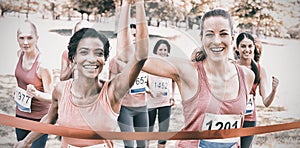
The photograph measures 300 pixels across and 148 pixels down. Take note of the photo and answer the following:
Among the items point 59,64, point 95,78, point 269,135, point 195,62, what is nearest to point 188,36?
point 195,62

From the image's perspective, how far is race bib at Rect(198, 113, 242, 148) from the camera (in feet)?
7.25

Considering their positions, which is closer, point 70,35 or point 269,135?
point 70,35

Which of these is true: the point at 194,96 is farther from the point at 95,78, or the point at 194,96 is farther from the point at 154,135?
the point at 95,78

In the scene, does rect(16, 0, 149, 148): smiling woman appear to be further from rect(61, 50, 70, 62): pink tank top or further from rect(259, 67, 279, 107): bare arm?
rect(259, 67, 279, 107): bare arm

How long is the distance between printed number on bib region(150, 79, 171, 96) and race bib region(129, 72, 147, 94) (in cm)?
5

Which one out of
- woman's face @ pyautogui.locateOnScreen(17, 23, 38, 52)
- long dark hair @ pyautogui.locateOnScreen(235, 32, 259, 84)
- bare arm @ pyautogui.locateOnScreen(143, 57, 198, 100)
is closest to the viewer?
woman's face @ pyautogui.locateOnScreen(17, 23, 38, 52)

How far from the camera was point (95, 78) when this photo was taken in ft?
6.57

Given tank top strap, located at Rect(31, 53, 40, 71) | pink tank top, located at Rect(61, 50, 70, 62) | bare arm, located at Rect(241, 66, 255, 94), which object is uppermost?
pink tank top, located at Rect(61, 50, 70, 62)

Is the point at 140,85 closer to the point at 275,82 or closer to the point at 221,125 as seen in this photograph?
the point at 221,125

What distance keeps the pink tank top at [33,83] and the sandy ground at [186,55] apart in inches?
1.1

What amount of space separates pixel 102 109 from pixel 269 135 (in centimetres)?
104

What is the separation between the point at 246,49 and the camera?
2334 millimetres

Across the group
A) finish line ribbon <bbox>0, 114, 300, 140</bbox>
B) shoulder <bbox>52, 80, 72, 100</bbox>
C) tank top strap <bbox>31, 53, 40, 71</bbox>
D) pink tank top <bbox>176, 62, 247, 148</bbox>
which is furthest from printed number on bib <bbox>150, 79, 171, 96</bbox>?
tank top strap <bbox>31, 53, 40, 71</bbox>

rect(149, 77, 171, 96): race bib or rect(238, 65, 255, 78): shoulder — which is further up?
rect(238, 65, 255, 78): shoulder
